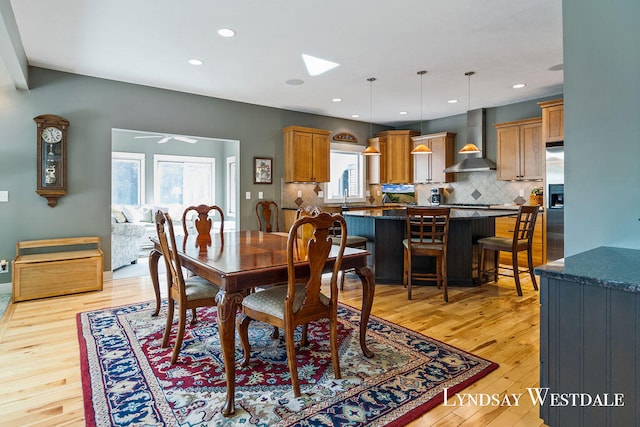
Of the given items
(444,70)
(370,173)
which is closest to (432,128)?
(370,173)

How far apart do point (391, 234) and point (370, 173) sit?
338 centimetres

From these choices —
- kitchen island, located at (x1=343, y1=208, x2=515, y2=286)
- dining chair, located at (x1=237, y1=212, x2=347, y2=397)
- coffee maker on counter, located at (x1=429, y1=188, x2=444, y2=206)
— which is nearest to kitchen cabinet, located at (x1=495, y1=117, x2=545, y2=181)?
coffee maker on counter, located at (x1=429, y1=188, x2=444, y2=206)

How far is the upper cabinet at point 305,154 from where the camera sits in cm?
608

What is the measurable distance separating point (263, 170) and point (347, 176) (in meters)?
2.26

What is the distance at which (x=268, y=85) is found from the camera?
488 cm

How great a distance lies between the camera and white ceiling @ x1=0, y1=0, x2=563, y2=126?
9.40 feet

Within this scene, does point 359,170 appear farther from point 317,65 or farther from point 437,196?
point 317,65

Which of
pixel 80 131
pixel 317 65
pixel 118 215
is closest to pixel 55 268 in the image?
pixel 80 131

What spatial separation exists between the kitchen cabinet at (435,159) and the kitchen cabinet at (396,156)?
137 mm

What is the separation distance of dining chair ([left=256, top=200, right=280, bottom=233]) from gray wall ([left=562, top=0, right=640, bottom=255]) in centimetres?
452

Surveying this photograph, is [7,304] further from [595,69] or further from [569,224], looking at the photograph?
[595,69]

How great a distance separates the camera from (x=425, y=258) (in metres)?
4.32

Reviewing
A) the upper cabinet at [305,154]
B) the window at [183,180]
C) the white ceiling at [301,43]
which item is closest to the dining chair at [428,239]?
the white ceiling at [301,43]

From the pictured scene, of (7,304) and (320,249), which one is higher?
(320,249)
